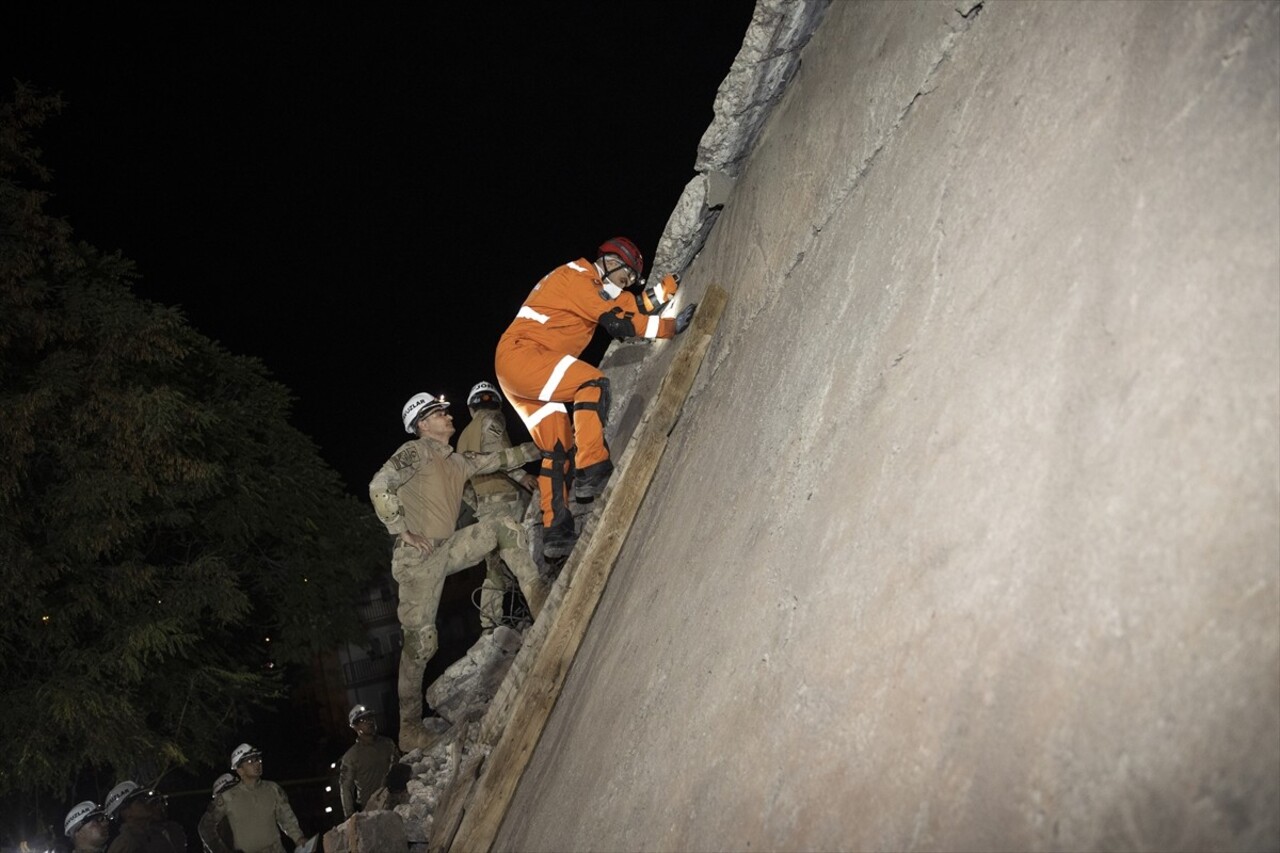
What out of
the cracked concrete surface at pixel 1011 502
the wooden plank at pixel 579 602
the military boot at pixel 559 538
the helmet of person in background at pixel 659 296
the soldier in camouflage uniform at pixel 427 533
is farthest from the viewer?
the soldier in camouflage uniform at pixel 427 533

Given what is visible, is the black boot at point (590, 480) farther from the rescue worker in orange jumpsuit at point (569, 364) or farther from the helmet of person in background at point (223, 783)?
the helmet of person in background at point (223, 783)

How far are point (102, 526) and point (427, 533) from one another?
24.2ft

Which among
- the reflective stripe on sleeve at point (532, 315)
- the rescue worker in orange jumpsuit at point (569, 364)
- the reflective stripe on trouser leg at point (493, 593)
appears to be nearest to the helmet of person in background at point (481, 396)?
the reflective stripe on trouser leg at point (493, 593)

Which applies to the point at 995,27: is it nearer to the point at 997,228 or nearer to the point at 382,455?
the point at 997,228

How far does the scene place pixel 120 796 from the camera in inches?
342

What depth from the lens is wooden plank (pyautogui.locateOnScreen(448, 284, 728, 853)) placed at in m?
4.61

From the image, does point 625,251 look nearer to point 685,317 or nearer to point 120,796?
point 685,317

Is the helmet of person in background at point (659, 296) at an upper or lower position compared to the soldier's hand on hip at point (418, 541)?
upper

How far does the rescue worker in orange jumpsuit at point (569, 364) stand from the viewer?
6137mm

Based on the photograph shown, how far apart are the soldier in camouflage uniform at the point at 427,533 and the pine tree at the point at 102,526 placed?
6.74 meters

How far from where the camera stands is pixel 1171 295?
173 cm

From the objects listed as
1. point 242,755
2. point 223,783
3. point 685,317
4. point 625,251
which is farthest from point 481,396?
point 223,783

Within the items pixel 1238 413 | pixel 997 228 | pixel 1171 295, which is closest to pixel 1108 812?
pixel 1238 413

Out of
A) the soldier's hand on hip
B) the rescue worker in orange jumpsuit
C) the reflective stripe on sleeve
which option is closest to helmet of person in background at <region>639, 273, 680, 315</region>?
the rescue worker in orange jumpsuit
